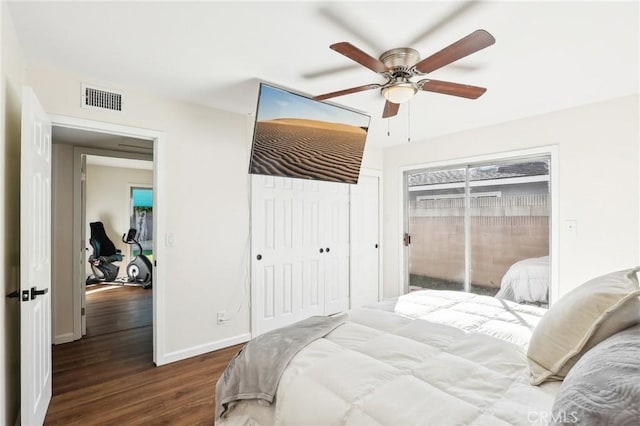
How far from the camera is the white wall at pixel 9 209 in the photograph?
1.68 meters

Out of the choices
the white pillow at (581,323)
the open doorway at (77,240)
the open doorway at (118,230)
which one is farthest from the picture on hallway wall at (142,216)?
the white pillow at (581,323)

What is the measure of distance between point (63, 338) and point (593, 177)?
5489 millimetres

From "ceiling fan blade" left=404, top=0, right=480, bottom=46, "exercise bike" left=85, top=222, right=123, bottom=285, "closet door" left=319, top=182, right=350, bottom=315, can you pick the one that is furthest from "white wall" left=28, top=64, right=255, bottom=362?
"exercise bike" left=85, top=222, right=123, bottom=285

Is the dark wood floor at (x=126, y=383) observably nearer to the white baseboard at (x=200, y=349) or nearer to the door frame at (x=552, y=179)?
the white baseboard at (x=200, y=349)

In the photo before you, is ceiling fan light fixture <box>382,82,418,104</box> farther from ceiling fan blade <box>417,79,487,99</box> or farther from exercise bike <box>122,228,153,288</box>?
exercise bike <box>122,228,153,288</box>

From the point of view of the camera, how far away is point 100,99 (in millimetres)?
2568

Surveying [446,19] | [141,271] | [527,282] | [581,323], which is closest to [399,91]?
[446,19]

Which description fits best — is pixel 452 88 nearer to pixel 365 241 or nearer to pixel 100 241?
pixel 365 241

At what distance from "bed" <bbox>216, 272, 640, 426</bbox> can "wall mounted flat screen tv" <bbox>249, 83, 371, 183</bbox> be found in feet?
5.16

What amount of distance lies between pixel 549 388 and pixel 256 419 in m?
1.29

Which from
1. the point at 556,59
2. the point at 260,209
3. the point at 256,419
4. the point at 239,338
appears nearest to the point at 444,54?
the point at 556,59

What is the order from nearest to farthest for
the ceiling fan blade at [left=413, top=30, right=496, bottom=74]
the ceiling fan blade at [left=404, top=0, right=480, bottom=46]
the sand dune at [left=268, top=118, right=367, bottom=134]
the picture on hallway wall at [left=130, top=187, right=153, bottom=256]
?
the ceiling fan blade at [left=413, top=30, right=496, bottom=74], the ceiling fan blade at [left=404, top=0, right=480, bottom=46], the sand dune at [left=268, top=118, right=367, bottom=134], the picture on hallway wall at [left=130, top=187, right=153, bottom=256]

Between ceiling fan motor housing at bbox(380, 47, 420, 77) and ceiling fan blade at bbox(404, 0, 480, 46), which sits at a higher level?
ceiling fan blade at bbox(404, 0, 480, 46)

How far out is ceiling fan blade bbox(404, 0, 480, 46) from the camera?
1650 mm
